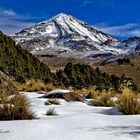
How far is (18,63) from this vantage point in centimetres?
2517

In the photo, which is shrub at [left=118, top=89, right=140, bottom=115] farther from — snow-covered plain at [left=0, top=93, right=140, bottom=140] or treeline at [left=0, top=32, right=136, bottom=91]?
treeline at [left=0, top=32, right=136, bottom=91]

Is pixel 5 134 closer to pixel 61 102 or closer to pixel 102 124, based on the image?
pixel 102 124

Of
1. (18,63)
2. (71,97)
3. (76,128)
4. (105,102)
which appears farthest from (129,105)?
(18,63)

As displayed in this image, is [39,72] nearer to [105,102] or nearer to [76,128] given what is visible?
[105,102]

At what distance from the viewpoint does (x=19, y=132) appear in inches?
246

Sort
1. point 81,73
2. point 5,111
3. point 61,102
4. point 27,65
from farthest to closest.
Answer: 1. point 81,73
2. point 27,65
3. point 61,102
4. point 5,111

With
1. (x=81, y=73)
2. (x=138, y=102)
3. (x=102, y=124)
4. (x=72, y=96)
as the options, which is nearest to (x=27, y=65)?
(x=81, y=73)

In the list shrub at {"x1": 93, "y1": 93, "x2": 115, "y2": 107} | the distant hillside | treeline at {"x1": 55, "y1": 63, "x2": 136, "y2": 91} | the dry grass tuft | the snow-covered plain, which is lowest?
the snow-covered plain

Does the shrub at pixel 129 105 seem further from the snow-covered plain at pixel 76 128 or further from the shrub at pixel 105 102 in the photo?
the shrub at pixel 105 102

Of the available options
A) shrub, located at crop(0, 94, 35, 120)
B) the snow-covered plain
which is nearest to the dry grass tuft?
the snow-covered plain

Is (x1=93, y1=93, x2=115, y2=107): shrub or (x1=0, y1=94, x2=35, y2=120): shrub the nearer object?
(x1=0, y1=94, x2=35, y2=120): shrub

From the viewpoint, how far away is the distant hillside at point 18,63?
24.1 meters

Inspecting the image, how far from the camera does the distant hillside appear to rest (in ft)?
78.9

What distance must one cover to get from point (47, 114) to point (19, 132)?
2.57 metres
